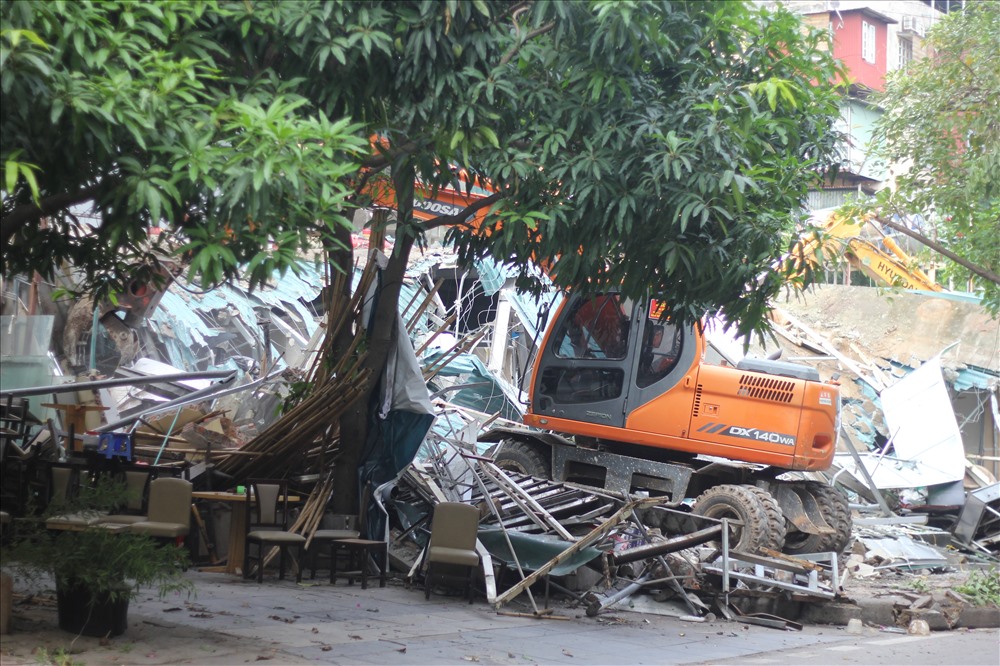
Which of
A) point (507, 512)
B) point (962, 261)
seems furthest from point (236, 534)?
point (962, 261)

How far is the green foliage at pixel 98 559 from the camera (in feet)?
21.5

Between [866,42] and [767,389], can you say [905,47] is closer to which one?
[866,42]

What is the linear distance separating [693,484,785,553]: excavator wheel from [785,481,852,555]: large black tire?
2.35ft

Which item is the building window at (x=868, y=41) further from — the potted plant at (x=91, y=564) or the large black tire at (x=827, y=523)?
the potted plant at (x=91, y=564)

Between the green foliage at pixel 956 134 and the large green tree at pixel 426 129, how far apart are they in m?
4.51

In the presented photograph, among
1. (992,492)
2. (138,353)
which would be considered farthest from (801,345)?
(138,353)

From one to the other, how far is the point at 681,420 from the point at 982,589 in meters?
3.91

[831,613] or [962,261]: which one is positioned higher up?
[962,261]

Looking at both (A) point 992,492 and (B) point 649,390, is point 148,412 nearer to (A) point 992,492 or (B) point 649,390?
(B) point 649,390

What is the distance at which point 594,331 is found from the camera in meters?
12.8

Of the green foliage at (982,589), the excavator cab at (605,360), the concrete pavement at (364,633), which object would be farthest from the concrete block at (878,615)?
the excavator cab at (605,360)

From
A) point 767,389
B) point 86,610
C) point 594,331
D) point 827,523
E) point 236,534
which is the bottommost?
point 86,610

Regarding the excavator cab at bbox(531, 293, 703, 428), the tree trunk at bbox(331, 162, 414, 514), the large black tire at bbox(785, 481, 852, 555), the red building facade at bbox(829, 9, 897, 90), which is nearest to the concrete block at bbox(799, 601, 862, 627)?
the large black tire at bbox(785, 481, 852, 555)

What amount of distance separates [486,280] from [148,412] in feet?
25.6
